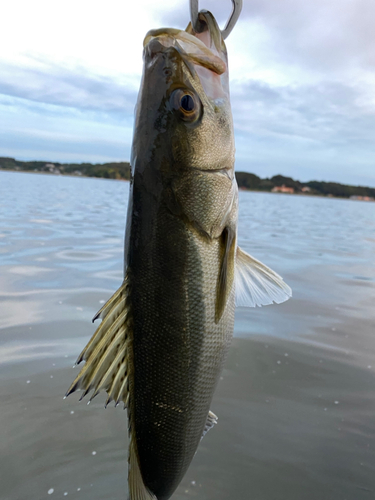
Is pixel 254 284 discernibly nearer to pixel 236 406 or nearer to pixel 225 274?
pixel 225 274

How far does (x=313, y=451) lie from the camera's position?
2.97 meters

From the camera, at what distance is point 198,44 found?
1646mm

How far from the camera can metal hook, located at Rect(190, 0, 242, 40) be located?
1597 millimetres

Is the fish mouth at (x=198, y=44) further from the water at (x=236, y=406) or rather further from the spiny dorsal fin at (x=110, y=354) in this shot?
the water at (x=236, y=406)

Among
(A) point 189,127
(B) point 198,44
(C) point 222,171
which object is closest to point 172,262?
(C) point 222,171

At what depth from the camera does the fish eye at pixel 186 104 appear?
161cm

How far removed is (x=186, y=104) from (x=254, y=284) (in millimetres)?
918

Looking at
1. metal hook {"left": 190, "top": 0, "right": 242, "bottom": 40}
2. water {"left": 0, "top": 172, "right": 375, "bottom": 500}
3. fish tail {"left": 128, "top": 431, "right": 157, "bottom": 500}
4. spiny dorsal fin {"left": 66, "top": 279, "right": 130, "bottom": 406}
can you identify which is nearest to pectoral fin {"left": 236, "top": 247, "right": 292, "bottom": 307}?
spiny dorsal fin {"left": 66, "top": 279, "right": 130, "bottom": 406}

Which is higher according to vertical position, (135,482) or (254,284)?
(254,284)

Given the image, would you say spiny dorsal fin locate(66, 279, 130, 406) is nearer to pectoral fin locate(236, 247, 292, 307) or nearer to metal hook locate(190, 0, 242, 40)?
pectoral fin locate(236, 247, 292, 307)

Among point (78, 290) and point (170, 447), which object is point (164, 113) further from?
point (78, 290)

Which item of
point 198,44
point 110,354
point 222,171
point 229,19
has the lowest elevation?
point 110,354

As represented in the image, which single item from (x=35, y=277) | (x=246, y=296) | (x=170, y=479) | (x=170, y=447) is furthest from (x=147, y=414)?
(x=35, y=277)

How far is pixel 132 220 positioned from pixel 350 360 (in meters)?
3.73
